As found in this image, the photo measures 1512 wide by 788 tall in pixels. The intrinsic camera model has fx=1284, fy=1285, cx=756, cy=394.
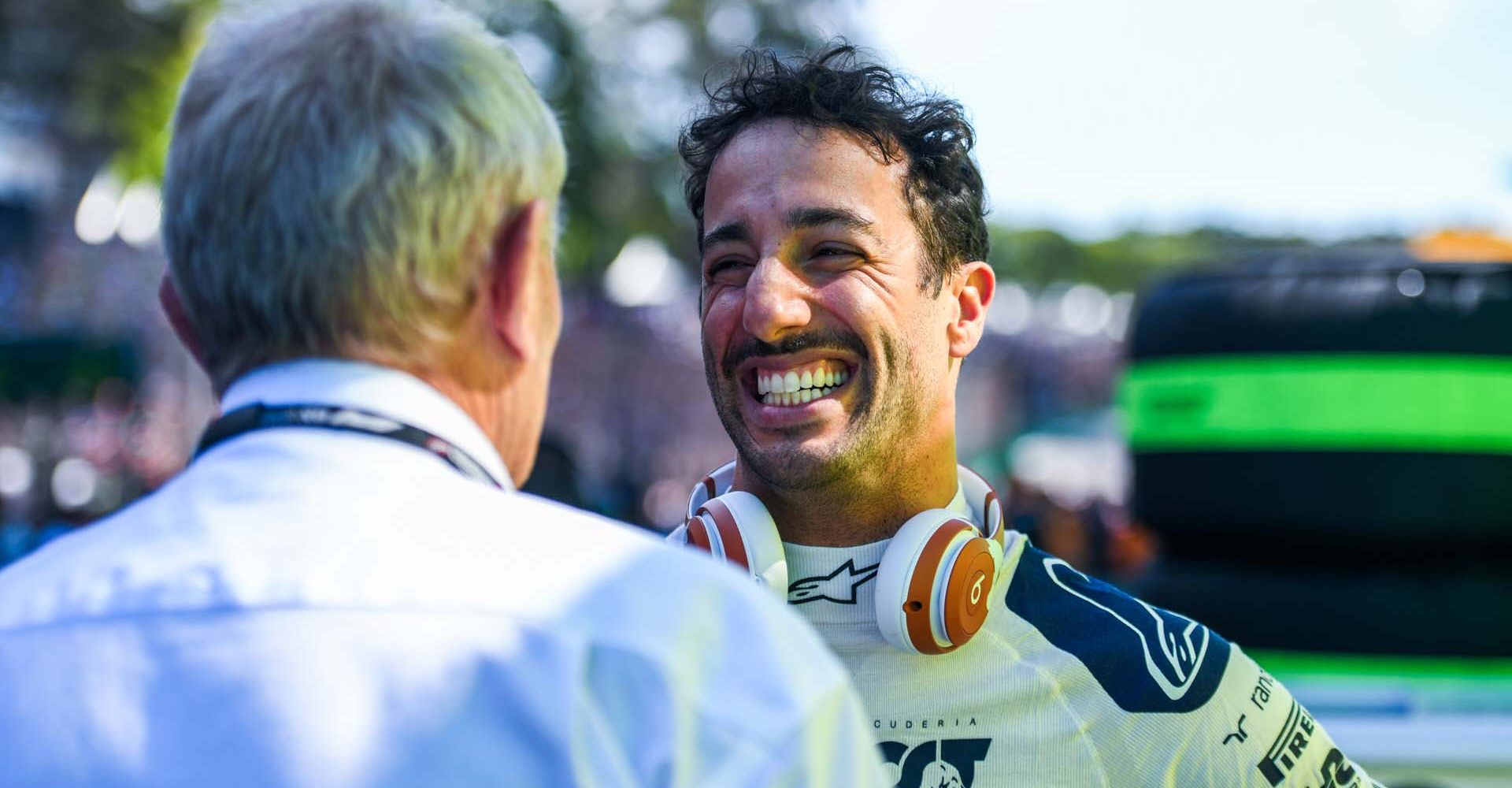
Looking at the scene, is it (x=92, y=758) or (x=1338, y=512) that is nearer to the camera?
(x=92, y=758)

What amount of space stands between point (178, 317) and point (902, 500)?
3.75 ft

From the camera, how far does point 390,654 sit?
0.93 m

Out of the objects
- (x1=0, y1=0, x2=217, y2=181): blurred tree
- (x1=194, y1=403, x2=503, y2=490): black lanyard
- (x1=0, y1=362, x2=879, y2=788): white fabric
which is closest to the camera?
(x1=0, y1=362, x2=879, y2=788): white fabric

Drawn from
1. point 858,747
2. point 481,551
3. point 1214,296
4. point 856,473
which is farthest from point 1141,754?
point 1214,296

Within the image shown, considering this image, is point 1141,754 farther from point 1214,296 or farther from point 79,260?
point 79,260

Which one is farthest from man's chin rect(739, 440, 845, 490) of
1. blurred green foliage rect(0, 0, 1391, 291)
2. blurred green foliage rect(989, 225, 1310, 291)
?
blurred green foliage rect(989, 225, 1310, 291)

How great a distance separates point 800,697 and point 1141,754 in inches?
39.7

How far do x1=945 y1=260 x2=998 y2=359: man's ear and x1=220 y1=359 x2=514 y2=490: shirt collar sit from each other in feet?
3.89

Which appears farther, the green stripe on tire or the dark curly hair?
the green stripe on tire

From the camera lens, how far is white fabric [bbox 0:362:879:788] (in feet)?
3.01

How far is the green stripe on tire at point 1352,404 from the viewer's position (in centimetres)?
369

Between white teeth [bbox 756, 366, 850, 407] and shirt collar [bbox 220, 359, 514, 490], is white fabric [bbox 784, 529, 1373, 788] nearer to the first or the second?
white teeth [bbox 756, 366, 850, 407]

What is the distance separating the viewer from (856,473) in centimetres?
194

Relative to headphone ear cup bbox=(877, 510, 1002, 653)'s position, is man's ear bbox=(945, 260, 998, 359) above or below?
above
